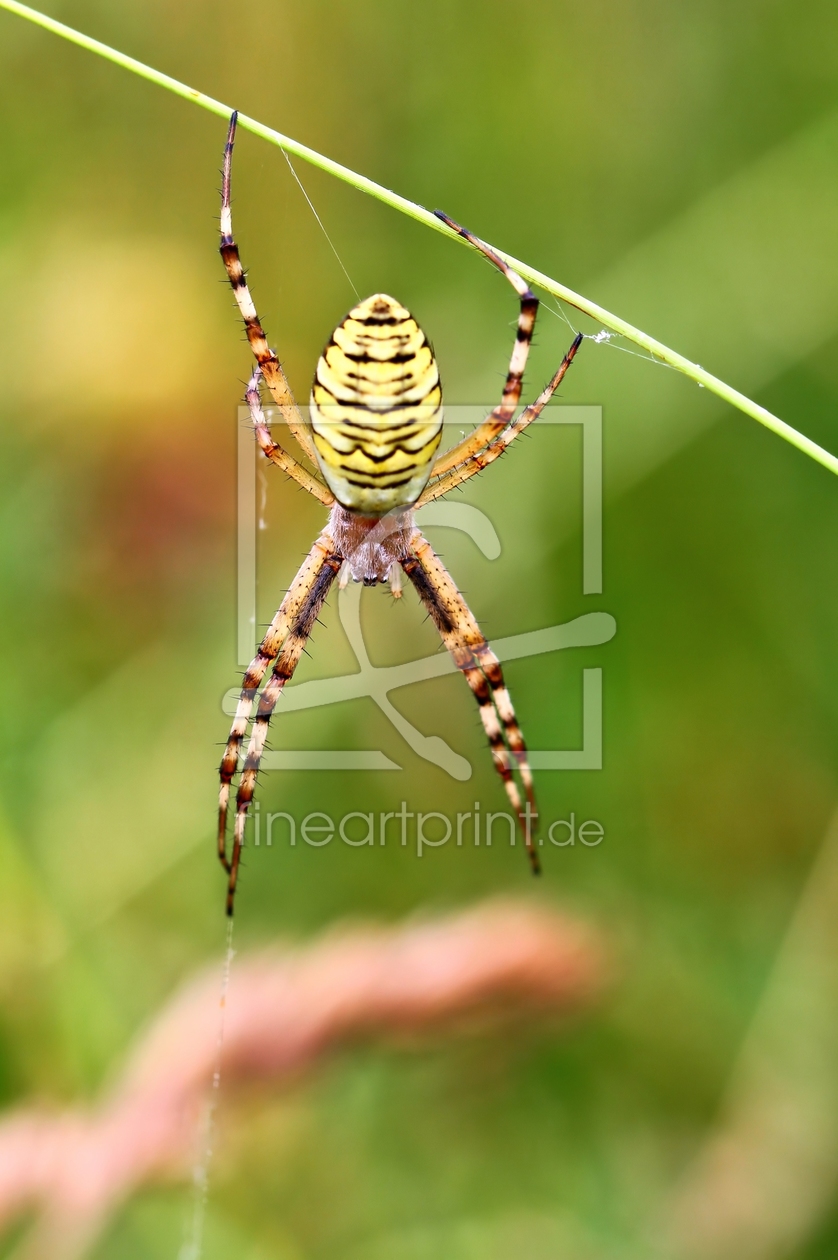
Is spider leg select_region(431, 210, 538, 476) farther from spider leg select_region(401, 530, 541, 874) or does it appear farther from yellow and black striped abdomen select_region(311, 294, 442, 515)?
spider leg select_region(401, 530, 541, 874)

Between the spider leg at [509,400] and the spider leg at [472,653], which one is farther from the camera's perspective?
the spider leg at [472,653]

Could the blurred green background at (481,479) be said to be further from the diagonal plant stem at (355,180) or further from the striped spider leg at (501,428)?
the diagonal plant stem at (355,180)

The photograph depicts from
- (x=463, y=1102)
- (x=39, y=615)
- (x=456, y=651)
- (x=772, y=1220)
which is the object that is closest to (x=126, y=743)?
(x=39, y=615)

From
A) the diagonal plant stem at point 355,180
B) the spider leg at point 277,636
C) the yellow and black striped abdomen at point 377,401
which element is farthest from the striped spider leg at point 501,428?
the spider leg at point 277,636

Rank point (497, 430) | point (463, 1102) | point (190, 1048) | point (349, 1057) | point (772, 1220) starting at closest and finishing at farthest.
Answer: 1. point (190, 1048)
2. point (349, 1057)
3. point (497, 430)
4. point (772, 1220)
5. point (463, 1102)

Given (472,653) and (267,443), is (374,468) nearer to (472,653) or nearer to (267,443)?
(267,443)

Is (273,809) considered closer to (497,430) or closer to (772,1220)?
(497,430)

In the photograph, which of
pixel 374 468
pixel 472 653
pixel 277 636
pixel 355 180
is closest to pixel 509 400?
pixel 374 468
